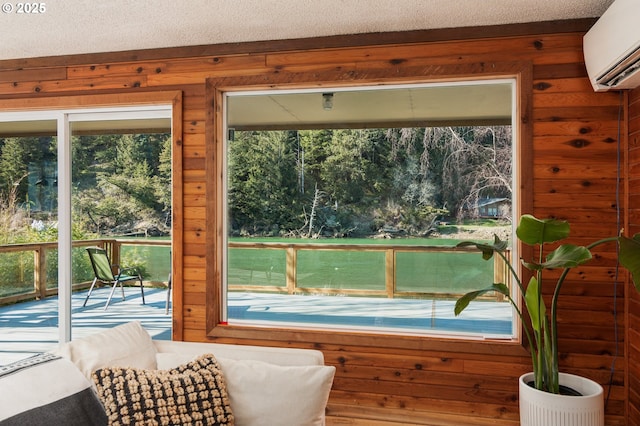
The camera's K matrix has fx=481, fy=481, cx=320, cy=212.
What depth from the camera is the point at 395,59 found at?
10.5 ft

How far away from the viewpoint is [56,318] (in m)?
3.79

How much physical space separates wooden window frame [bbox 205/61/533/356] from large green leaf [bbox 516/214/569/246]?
0.55 m

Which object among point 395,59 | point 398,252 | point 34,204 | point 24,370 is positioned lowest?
point 24,370

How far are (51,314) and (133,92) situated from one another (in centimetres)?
186

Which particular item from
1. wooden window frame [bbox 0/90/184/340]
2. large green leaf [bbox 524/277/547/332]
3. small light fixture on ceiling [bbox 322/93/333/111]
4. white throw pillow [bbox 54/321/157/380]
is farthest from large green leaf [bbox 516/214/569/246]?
wooden window frame [bbox 0/90/184/340]

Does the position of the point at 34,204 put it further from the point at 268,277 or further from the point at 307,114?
the point at 307,114

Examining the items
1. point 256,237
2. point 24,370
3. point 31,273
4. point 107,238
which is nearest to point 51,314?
point 31,273

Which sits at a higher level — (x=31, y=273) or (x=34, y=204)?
(x=34, y=204)

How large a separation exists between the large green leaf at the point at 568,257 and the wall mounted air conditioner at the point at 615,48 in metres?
0.98

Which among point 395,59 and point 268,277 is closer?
point 395,59

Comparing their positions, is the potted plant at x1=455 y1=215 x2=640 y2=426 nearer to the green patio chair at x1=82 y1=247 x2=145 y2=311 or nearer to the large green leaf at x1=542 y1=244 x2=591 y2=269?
the large green leaf at x1=542 y1=244 x2=591 y2=269

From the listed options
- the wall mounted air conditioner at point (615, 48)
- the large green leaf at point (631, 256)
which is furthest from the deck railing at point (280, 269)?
the wall mounted air conditioner at point (615, 48)

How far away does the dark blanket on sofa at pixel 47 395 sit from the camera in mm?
1413

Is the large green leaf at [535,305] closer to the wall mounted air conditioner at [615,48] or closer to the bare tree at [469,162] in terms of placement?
the bare tree at [469,162]
